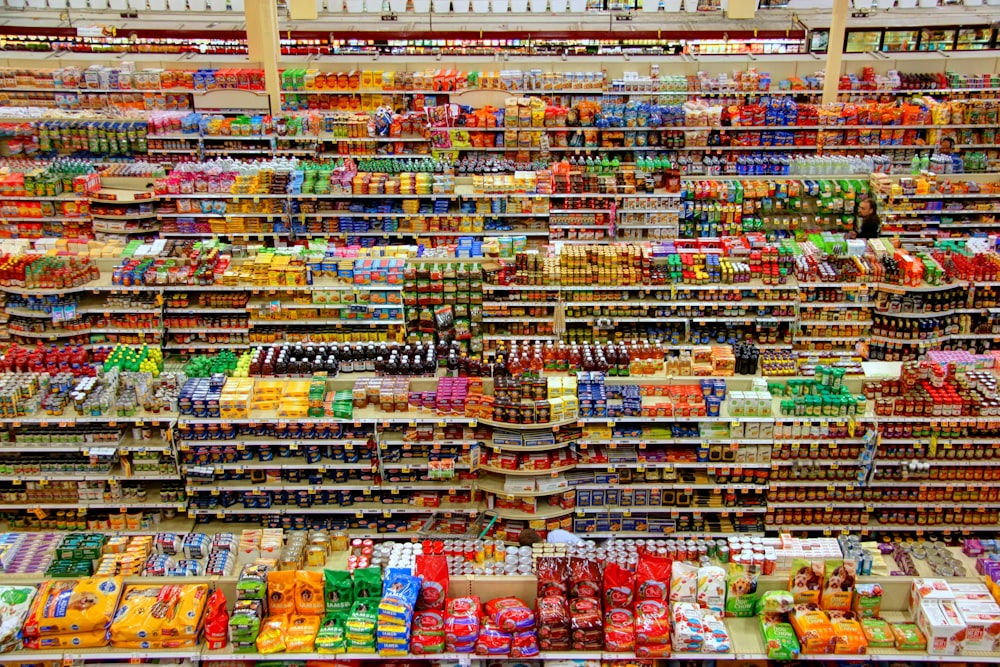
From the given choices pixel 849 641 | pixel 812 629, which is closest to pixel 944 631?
pixel 849 641

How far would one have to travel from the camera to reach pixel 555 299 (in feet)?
32.3

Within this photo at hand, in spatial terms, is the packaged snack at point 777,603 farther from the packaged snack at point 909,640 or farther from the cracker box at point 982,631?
the cracker box at point 982,631

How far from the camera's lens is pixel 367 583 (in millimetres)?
5395

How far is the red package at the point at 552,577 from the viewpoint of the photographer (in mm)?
5430

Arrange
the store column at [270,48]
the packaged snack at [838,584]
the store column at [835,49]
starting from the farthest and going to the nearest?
the store column at [835,49], the store column at [270,48], the packaged snack at [838,584]

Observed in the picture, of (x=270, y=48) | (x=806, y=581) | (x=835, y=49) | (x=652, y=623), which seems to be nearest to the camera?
(x=652, y=623)

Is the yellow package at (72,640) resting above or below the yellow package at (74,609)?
below

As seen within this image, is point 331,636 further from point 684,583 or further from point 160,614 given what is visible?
point 684,583

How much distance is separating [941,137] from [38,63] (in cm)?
1621

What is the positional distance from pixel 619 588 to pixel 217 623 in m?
2.30

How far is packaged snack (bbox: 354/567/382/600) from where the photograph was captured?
17.7 ft

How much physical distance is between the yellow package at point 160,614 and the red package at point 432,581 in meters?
1.27

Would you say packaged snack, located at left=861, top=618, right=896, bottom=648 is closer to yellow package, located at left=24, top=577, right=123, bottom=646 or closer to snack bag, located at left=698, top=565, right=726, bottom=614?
snack bag, located at left=698, top=565, right=726, bottom=614

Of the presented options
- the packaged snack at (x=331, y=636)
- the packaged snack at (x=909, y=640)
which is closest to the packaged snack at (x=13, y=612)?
the packaged snack at (x=331, y=636)
